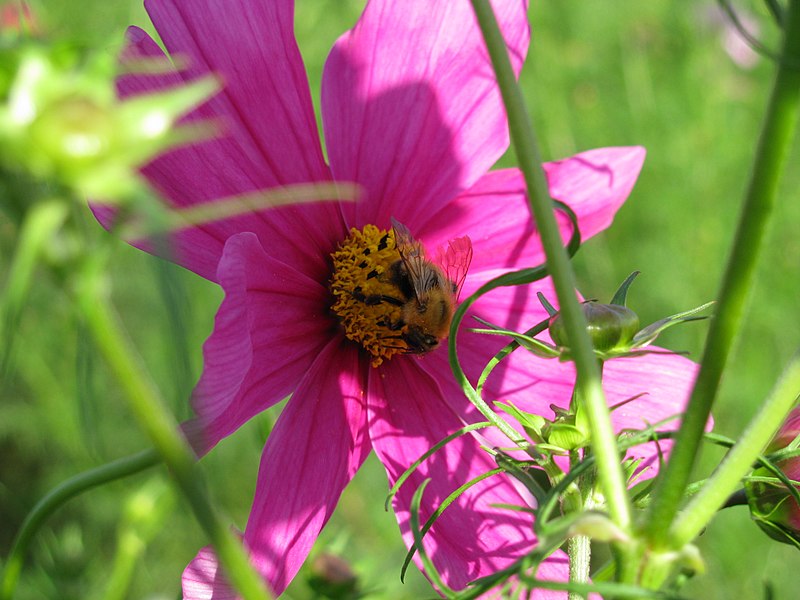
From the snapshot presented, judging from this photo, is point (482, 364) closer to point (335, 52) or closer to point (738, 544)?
point (335, 52)

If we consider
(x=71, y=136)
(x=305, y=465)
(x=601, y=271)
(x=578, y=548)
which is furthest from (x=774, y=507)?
(x=601, y=271)

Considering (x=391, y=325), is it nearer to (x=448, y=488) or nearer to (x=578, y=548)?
(x=448, y=488)

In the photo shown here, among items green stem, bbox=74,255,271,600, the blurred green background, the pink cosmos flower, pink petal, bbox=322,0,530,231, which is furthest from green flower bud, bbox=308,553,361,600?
green stem, bbox=74,255,271,600

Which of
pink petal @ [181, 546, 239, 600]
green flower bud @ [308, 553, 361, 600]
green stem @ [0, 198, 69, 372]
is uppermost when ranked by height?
green stem @ [0, 198, 69, 372]

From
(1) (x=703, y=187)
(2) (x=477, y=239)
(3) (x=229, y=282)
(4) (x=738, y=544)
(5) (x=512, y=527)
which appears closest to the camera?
(3) (x=229, y=282)

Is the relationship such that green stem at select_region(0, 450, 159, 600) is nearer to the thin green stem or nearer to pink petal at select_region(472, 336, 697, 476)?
the thin green stem

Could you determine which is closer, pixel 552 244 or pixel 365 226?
pixel 552 244

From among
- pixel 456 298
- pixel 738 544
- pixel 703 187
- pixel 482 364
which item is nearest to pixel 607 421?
pixel 482 364
